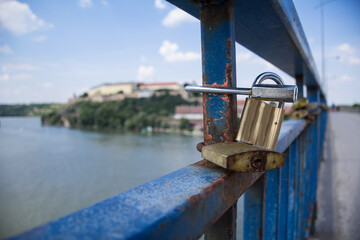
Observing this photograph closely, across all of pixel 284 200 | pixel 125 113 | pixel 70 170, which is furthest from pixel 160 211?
pixel 125 113

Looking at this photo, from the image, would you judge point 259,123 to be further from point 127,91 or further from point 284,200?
point 127,91

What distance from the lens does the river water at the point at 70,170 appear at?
435 inches

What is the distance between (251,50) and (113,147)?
20.4m

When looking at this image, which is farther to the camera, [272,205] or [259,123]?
[272,205]

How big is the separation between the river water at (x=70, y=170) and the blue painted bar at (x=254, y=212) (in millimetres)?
9376

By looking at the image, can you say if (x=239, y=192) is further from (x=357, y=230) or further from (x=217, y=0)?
(x=357, y=230)

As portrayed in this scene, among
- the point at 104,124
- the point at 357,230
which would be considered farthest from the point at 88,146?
the point at 357,230

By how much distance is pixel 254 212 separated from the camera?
1.68 feet

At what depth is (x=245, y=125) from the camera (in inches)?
13.6

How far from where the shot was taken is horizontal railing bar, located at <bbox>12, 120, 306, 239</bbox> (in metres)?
0.17

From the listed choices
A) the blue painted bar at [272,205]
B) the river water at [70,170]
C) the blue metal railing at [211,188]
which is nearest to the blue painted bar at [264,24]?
the blue metal railing at [211,188]

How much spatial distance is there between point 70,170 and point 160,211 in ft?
55.2

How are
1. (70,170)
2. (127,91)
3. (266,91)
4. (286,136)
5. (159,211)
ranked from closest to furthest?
A: (159,211) < (266,91) < (286,136) < (70,170) < (127,91)

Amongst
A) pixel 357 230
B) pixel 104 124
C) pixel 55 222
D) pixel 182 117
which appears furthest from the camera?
pixel 104 124
